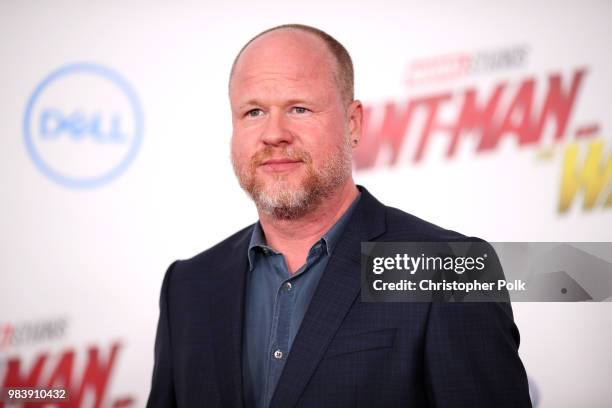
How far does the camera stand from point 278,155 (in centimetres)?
170

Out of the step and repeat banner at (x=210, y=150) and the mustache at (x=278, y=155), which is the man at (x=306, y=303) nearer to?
the mustache at (x=278, y=155)

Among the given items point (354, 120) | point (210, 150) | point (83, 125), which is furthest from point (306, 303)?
point (83, 125)

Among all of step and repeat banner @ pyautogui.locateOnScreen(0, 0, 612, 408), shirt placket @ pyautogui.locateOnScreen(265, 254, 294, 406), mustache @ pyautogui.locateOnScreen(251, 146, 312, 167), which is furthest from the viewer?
step and repeat banner @ pyautogui.locateOnScreen(0, 0, 612, 408)

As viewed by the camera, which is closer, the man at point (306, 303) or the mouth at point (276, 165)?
the man at point (306, 303)

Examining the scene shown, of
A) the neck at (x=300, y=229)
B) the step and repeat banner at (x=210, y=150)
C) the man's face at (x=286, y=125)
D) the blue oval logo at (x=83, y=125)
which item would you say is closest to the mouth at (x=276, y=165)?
the man's face at (x=286, y=125)

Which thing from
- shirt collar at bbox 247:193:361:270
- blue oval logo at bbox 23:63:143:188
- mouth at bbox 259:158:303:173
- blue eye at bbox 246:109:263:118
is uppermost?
blue oval logo at bbox 23:63:143:188

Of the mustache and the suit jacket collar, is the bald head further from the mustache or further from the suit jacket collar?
the suit jacket collar

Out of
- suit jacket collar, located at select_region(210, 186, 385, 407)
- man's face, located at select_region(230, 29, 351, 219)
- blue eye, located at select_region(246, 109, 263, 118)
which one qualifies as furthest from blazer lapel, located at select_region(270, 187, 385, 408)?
blue eye, located at select_region(246, 109, 263, 118)

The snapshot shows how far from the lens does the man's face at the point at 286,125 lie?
5.59 ft

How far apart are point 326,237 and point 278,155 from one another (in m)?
0.25

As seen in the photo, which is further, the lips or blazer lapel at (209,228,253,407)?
the lips

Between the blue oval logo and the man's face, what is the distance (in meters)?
1.93

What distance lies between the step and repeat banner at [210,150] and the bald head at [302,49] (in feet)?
5.15

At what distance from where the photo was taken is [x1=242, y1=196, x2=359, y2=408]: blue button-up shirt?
160cm
